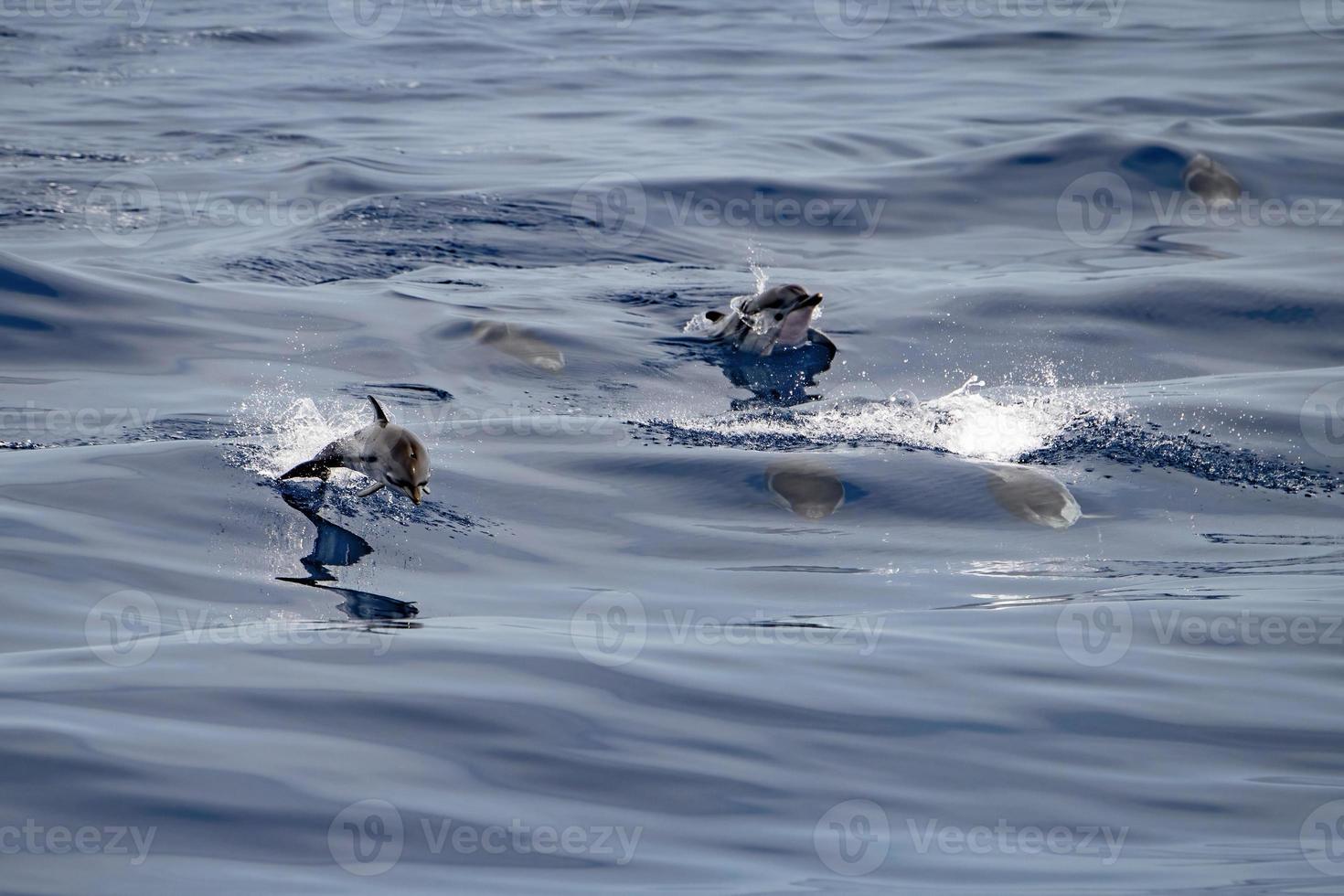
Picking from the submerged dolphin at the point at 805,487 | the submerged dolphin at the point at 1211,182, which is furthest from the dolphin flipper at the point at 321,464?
the submerged dolphin at the point at 1211,182

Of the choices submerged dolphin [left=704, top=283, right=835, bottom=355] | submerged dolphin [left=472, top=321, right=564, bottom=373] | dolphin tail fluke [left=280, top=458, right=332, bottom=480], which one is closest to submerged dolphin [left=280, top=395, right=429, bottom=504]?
dolphin tail fluke [left=280, top=458, right=332, bottom=480]

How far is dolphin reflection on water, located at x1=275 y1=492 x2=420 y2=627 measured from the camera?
20.2 ft

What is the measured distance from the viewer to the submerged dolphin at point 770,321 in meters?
Result: 11.1

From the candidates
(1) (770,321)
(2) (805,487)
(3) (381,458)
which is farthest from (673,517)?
(1) (770,321)

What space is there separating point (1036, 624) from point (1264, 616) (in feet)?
3.22

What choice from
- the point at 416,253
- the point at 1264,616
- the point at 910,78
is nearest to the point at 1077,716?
the point at 1264,616

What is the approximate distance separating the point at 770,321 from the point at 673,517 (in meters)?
3.75

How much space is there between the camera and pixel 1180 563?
24.2 feet

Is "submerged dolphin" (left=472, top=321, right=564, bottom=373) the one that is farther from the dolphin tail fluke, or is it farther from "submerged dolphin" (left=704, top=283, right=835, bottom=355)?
the dolphin tail fluke

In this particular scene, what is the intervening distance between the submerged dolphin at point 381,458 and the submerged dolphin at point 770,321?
4.47 metres

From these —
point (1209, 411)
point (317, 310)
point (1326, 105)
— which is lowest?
point (317, 310)

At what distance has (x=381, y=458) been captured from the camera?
22.7ft

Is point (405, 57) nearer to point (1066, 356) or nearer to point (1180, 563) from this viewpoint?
point (1066, 356)

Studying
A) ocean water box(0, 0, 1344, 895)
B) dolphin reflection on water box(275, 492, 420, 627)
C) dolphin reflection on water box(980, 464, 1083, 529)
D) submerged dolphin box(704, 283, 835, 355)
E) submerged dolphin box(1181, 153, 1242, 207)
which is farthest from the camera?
submerged dolphin box(1181, 153, 1242, 207)
